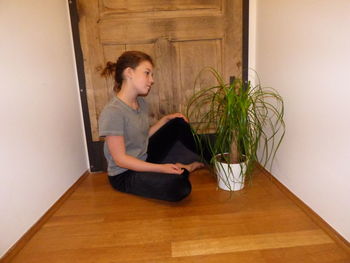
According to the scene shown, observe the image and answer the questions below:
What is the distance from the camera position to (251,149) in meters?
1.51

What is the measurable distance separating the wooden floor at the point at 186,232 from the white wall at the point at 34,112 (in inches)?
6.1

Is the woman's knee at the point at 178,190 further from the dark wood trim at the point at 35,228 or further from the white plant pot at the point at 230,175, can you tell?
the dark wood trim at the point at 35,228

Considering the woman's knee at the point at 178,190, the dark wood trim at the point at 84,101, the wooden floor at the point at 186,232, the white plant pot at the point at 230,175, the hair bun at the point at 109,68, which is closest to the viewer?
the wooden floor at the point at 186,232

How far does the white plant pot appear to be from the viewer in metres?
1.55

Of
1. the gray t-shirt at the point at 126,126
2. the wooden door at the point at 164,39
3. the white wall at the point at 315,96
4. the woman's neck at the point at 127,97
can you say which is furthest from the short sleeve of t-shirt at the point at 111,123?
the white wall at the point at 315,96

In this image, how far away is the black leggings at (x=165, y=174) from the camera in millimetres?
1438

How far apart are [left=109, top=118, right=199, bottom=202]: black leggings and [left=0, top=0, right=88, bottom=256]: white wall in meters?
0.41

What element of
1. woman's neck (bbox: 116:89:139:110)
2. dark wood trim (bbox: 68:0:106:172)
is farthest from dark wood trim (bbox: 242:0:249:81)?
dark wood trim (bbox: 68:0:106:172)

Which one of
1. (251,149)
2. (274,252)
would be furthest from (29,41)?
(274,252)

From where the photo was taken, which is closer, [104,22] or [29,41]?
[29,41]

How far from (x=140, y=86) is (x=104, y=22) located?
66 centimetres

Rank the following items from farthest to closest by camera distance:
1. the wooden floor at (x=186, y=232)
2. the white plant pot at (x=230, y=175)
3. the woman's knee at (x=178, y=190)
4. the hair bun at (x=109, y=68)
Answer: the hair bun at (x=109, y=68)
the white plant pot at (x=230, y=175)
the woman's knee at (x=178, y=190)
the wooden floor at (x=186, y=232)

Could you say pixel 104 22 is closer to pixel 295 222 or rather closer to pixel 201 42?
pixel 201 42

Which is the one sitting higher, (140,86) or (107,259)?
(140,86)
